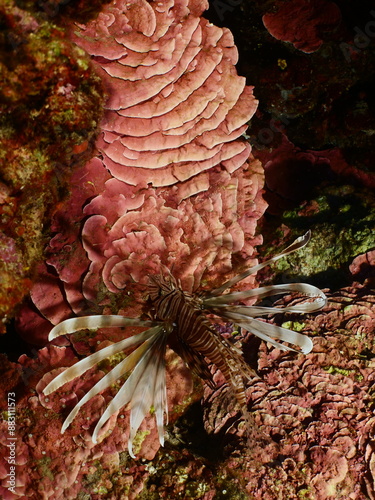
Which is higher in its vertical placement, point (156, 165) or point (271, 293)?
point (156, 165)

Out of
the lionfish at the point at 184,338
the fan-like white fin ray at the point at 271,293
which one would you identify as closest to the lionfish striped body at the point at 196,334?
the lionfish at the point at 184,338

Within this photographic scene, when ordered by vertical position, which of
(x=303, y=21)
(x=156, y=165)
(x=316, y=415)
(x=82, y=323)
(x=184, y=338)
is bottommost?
(x=316, y=415)

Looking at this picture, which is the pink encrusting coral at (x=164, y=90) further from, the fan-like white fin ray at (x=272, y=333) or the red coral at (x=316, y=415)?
the red coral at (x=316, y=415)

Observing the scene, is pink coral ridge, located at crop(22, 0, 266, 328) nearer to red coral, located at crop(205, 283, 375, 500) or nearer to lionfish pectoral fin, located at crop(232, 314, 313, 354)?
lionfish pectoral fin, located at crop(232, 314, 313, 354)

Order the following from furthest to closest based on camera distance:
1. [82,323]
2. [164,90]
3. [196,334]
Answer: [164,90]
[196,334]
[82,323]

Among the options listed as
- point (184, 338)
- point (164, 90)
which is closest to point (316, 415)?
point (184, 338)

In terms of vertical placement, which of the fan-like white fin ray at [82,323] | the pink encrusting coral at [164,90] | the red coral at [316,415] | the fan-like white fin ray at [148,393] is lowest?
the red coral at [316,415]

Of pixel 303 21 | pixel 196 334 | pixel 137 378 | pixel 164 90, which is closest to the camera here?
pixel 137 378

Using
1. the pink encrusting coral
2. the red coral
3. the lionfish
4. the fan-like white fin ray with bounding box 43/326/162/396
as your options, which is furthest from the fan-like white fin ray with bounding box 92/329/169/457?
the pink encrusting coral

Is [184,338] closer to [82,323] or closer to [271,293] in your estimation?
[271,293]
